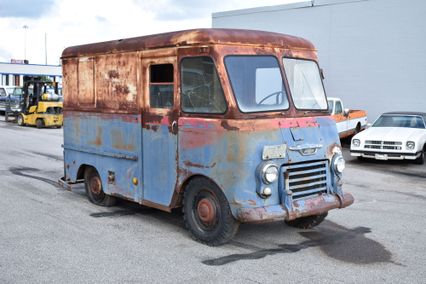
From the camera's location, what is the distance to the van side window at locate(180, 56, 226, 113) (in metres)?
6.36

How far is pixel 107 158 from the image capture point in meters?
8.27

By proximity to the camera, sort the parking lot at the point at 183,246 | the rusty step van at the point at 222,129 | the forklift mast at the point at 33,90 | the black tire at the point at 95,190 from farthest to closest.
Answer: the forklift mast at the point at 33,90 → the black tire at the point at 95,190 → the rusty step van at the point at 222,129 → the parking lot at the point at 183,246

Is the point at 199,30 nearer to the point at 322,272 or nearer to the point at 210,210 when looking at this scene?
the point at 210,210

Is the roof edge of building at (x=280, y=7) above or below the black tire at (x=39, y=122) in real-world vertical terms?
above

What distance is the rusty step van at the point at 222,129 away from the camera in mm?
6215

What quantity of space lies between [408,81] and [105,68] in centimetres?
1526

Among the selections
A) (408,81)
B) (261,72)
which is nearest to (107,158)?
(261,72)

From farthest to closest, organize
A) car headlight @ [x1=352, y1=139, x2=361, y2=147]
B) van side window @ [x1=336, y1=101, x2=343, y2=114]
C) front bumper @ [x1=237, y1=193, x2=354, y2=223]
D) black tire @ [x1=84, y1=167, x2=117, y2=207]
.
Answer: van side window @ [x1=336, y1=101, x2=343, y2=114]
car headlight @ [x1=352, y1=139, x2=361, y2=147]
black tire @ [x1=84, y1=167, x2=117, y2=207]
front bumper @ [x1=237, y1=193, x2=354, y2=223]

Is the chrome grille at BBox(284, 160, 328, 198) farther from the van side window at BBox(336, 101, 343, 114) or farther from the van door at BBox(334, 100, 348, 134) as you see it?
the van side window at BBox(336, 101, 343, 114)

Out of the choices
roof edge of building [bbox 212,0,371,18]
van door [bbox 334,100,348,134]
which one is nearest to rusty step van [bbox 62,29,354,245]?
van door [bbox 334,100,348,134]

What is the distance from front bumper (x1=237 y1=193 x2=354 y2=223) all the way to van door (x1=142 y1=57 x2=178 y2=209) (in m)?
1.31

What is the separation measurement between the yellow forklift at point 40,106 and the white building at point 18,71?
131ft

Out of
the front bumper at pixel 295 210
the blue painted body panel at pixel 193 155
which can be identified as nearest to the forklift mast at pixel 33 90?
the blue painted body panel at pixel 193 155

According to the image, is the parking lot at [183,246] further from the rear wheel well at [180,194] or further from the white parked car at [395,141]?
the white parked car at [395,141]
